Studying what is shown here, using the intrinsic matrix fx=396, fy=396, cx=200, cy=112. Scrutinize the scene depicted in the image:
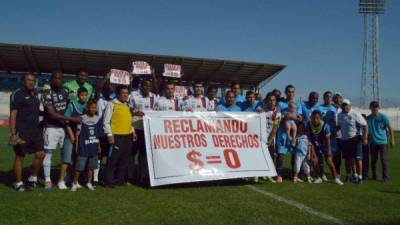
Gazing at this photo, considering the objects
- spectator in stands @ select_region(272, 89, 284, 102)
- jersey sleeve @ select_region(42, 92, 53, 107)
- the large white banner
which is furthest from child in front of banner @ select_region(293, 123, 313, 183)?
jersey sleeve @ select_region(42, 92, 53, 107)

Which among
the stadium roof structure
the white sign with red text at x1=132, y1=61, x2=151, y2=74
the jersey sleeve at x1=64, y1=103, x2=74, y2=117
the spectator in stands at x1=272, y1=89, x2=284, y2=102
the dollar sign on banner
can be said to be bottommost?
the dollar sign on banner

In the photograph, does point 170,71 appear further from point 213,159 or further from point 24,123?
point 24,123

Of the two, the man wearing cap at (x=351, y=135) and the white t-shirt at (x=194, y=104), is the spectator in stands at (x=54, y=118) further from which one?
the man wearing cap at (x=351, y=135)

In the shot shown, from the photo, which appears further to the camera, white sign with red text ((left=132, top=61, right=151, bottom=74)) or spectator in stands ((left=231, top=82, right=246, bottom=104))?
white sign with red text ((left=132, top=61, right=151, bottom=74))

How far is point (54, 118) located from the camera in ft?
22.9

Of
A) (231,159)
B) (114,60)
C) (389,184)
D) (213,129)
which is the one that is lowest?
(389,184)

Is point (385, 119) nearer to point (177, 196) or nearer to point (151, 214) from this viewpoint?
point (177, 196)

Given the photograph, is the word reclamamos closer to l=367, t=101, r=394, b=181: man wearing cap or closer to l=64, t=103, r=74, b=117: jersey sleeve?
l=64, t=103, r=74, b=117: jersey sleeve

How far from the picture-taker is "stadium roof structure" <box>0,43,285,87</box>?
116ft

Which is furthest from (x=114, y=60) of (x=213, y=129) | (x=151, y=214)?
(x=151, y=214)

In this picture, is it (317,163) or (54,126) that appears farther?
(317,163)

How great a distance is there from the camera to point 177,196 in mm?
6629

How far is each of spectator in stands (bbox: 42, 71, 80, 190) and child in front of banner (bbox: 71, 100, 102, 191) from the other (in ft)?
0.70

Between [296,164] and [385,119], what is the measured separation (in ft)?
8.81
